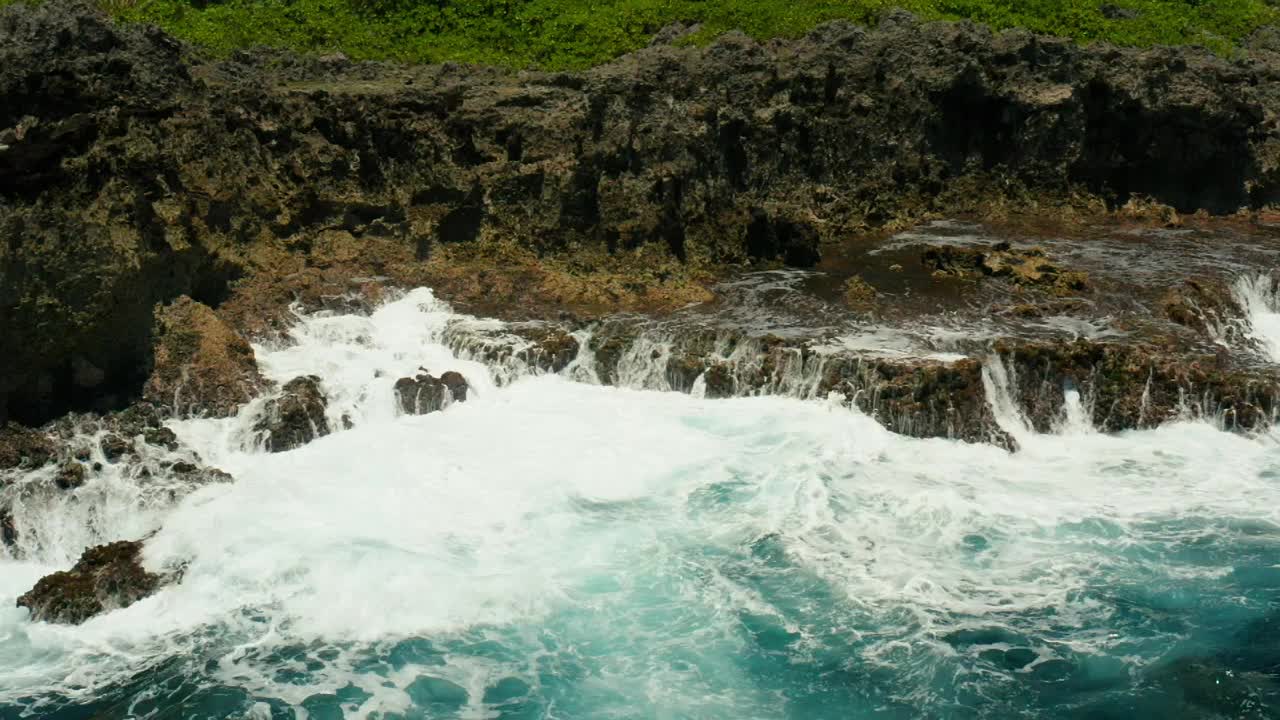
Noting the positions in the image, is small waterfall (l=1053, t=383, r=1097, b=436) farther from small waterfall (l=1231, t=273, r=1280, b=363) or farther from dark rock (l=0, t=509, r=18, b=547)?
dark rock (l=0, t=509, r=18, b=547)

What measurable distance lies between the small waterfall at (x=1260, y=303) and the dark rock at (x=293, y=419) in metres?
14.9

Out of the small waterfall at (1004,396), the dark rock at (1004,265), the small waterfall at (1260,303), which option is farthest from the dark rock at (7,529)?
the small waterfall at (1260,303)

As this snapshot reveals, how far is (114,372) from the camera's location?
56.1ft

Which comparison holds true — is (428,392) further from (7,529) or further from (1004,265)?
(1004,265)

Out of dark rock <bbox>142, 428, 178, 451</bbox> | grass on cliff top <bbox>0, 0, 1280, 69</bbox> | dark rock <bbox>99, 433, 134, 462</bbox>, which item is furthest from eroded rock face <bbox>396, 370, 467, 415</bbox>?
grass on cliff top <bbox>0, 0, 1280, 69</bbox>

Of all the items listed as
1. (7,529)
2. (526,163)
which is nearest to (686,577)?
(7,529)

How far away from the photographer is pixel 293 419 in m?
16.9

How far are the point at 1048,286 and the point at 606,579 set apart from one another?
436 inches

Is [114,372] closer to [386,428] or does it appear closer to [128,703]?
[386,428]

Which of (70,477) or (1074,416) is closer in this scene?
(70,477)

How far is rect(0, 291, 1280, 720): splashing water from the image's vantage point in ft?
37.7

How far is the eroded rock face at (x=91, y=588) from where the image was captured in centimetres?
1275

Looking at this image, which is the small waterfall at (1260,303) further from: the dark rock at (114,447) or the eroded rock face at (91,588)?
the dark rock at (114,447)

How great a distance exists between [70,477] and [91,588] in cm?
244
